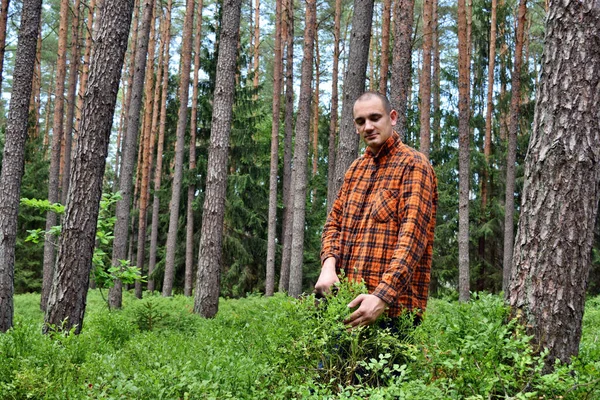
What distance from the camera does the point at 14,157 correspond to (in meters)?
8.09

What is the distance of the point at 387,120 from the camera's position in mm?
3043

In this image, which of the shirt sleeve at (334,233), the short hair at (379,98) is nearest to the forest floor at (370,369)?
the shirt sleeve at (334,233)

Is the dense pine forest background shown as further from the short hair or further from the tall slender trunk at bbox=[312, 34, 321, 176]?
the short hair

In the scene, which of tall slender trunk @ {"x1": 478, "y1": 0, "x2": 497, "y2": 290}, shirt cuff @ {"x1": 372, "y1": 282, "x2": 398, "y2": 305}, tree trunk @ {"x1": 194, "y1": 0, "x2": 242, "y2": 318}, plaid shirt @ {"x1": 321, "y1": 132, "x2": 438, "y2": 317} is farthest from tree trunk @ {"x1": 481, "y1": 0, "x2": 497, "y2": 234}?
shirt cuff @ {"x1": 372, "y1": 282, "x2": 398, "y2": 305}

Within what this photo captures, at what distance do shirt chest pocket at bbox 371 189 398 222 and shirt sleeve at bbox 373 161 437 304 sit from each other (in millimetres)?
40

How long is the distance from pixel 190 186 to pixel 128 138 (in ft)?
19.3

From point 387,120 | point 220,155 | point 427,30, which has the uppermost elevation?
point 427,30

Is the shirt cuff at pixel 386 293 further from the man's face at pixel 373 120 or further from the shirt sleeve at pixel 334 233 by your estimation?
the man's face at pixel 373 120

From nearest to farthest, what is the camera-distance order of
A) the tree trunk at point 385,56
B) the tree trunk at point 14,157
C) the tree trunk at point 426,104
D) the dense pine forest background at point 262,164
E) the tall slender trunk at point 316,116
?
the tree trunk at point 14,157, the tree trunk at point 426,104, the tree trunk at point 385,56, the dense pine forest background at point 262,164, the tall slender trunk at point 316,116

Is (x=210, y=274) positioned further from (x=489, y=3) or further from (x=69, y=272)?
(x=489, y=3)

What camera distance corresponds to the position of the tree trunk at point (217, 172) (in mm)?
9336

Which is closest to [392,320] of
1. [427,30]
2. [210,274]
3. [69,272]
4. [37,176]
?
[69,272]

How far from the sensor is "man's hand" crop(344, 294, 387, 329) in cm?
262

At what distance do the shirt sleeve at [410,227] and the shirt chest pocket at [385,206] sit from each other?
0.13 ft
